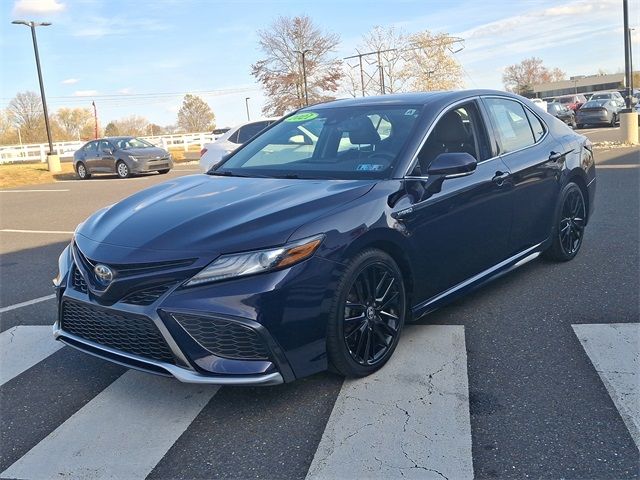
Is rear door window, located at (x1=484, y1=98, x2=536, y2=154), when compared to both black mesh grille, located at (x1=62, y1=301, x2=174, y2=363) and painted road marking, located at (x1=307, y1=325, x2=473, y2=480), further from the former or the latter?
black mesh grille, located at (x1=62, y1=301, x2=174, y2=363)

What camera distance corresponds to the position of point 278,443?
292cm

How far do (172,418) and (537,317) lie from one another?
2657 mm

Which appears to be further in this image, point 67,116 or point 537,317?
point 67,116

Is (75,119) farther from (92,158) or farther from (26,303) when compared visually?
(26,303)

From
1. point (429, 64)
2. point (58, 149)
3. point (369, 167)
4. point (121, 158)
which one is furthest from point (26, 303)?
point (429, 64)

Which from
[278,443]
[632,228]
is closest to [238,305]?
[278,443]

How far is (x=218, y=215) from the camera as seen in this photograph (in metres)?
3.34

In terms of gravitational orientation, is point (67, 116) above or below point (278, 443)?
above

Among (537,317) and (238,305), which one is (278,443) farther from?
(537,317)

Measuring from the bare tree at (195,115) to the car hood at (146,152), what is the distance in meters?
73.4

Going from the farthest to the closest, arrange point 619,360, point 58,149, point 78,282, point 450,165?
point 58,149 → point 450,165 → point 619,360 → point 78,282

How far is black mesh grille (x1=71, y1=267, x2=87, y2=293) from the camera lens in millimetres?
3391

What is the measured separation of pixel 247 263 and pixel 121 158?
61.0ft

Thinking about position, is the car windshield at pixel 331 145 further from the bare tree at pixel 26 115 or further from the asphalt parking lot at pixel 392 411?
the bare tree at pixel 26 115
